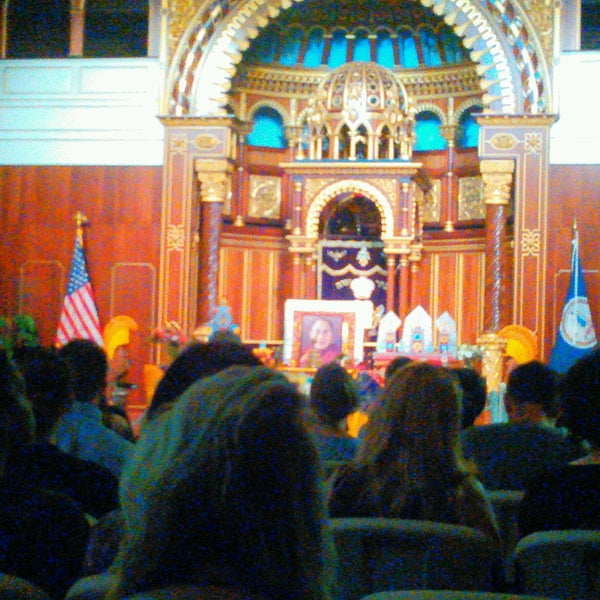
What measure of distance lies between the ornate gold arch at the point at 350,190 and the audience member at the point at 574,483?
917cm

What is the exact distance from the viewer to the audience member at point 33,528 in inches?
86.3

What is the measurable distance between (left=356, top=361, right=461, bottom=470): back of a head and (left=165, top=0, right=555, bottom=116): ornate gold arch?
365 inches

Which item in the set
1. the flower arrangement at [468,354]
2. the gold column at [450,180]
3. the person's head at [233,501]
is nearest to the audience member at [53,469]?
the person's head at [233,501]

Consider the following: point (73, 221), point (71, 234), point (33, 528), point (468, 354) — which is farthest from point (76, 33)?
point (33, 528)

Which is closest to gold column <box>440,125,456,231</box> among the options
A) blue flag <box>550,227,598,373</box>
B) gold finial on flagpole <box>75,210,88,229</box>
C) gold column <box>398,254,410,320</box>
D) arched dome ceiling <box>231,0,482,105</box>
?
arched dome ceiling <box>231,0,482,105</box>

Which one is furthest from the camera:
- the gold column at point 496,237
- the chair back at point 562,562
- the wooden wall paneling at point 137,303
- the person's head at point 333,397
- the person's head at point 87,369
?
the wooden wall paneling at point 137,303

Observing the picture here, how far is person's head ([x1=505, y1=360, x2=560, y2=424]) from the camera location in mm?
4130

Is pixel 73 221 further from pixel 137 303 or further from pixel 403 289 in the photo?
pixel 403 289

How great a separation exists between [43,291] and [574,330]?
224 inches

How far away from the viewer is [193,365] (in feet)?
8.27

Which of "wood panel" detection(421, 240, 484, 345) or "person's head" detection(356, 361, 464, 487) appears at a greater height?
"wood panel" detection(421, 240, 484, 345)

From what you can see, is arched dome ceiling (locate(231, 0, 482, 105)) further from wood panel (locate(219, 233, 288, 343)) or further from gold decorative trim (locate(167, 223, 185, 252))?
gold decorative trim (locate(167, 223, 185, 252))

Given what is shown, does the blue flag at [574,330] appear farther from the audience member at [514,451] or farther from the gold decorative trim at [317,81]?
the audience member at [514,451]

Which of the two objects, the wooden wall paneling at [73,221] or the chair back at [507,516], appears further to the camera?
the wooden wall paneling at [73,221]
